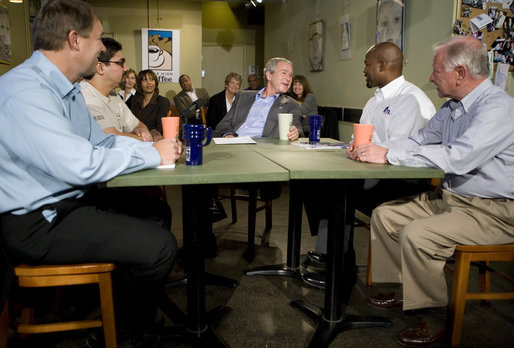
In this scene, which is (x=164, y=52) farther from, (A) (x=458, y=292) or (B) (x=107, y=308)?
(A) (x=458, y=292)

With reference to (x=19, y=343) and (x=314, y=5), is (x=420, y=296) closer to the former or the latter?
(x=19, y=343)

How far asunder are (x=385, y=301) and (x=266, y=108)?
5.65 feet

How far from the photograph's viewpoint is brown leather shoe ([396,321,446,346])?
1890 millimetres

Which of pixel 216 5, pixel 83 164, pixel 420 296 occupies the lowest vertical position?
pixel 420 296

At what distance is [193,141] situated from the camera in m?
1.51

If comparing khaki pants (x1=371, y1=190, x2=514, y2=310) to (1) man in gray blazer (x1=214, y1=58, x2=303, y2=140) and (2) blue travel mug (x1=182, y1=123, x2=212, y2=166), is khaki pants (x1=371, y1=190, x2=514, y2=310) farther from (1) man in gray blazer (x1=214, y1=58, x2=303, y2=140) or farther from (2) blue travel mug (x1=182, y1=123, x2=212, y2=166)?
(1) man in gray blazer (x1=214, y1=58, x2=303, y2=140)

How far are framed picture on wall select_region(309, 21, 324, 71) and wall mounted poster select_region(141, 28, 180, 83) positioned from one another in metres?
2.05

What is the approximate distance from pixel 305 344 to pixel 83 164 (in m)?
1.30

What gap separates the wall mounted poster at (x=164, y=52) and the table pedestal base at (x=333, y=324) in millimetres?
5132

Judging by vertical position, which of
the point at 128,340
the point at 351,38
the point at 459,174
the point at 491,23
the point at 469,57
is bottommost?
the point at 128,340

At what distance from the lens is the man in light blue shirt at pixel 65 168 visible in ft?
4.23

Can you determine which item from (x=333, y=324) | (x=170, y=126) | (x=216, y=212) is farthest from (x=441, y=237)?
(x=216, y=212)

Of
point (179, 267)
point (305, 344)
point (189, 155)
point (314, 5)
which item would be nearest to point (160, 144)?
point (189, 155)

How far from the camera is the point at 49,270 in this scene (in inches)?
56.6
